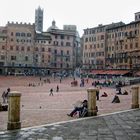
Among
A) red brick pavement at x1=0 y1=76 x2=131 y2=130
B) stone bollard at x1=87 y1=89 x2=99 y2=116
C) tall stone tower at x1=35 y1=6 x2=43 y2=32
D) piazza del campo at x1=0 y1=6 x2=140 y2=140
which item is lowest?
red brick pavement at x1=0 y1=76 x2=131 y2=130

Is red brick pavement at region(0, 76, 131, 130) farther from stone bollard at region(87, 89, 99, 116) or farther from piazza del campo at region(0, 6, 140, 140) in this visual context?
piazza del campo at region(0, 6, 140, 140)

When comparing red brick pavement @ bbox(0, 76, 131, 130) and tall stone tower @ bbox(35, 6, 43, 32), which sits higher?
tall stone tower @ bbox(35, 6, 43, 32)

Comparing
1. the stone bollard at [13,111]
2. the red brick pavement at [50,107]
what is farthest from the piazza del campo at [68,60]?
the stone bollard at [13,111]

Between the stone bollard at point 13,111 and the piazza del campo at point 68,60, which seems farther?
the piazza del campo at point 68,60

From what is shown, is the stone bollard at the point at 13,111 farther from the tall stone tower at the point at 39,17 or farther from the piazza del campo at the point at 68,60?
the tall stone tower at the point at 39,17

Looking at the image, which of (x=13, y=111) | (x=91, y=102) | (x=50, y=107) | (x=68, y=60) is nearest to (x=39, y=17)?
(x=68, y=60)

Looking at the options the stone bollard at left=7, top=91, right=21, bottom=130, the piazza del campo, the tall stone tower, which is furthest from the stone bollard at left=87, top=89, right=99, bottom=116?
the tall stone tower

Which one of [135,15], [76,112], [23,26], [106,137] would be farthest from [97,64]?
[106,137]

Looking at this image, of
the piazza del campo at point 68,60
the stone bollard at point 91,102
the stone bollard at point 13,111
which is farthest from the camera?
the piazza del campo at point 68,60

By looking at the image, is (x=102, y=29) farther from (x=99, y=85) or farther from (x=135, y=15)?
(x=99, y=85)

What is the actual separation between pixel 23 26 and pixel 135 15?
34053 millimetres

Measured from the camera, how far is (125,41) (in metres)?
82.9

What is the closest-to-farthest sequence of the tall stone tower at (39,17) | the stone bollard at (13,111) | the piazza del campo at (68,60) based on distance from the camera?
the stone bollard at (13,111)
the piazza del campo at (68,60)
the tall stone tower at (39,17)

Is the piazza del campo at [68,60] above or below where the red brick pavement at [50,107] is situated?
above
